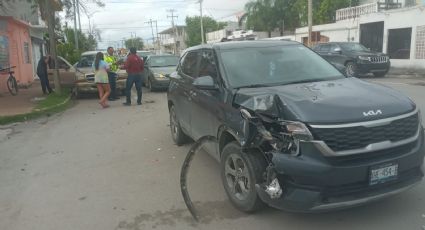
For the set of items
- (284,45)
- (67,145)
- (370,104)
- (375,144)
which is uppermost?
(284,45)

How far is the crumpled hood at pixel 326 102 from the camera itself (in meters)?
3.79

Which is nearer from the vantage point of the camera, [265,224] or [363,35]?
[265,224]

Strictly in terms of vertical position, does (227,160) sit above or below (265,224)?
above

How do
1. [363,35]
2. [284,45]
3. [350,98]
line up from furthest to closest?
[363,35]
[284,45]
[350,98]

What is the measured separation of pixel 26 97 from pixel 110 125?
6.84 m

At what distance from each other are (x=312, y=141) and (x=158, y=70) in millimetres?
14204

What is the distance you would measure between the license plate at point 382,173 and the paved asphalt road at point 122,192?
49 centimetres

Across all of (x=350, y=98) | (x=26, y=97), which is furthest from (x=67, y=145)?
(x=26, y=97)

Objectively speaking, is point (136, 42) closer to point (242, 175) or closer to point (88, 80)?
point (88, 80)

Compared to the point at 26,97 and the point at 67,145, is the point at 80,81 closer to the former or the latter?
the point at 26,97

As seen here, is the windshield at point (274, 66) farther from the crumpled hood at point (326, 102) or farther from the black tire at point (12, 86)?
the black tire at point (12, 86)

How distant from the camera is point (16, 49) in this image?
19703 mm

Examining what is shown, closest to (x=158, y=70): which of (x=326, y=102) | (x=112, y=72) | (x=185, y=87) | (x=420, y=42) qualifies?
(x=112, y=72)

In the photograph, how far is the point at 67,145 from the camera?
824cm
